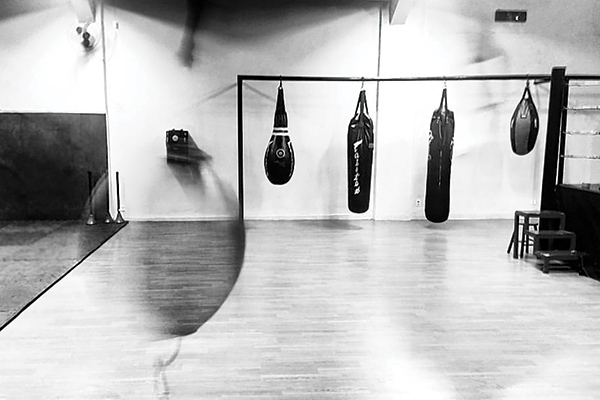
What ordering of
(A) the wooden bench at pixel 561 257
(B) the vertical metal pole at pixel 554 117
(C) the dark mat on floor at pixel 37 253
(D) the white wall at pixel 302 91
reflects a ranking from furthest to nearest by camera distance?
(D) the white wall at pixel 302 91, (B) the vertical metal pole at pixel 554 117, (A) the wooden bench at pixel 561 257, (C) the dark mat on floor at pixel 37 253

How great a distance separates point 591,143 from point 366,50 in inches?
127

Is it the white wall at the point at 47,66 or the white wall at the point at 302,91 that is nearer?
the white wall at the point at 47,66

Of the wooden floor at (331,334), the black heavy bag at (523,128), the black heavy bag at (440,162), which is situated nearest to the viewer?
the wooden floor at (331,334)

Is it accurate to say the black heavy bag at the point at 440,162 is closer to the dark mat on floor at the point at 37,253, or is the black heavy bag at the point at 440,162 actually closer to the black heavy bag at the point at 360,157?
the black heavy bag at the point at 360,157

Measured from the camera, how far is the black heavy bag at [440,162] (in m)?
5.71

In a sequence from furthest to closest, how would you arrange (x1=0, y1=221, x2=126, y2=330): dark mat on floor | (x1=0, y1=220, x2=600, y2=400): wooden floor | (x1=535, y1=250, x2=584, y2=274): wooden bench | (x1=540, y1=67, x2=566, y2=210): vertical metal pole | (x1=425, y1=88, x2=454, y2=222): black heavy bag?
(x1=425, y1=88, x2=454, y2=222): black heavy bag < (x1=540, y1=67, x2=566, y2=210): vertical metal pole < (x1=535, y1=250, x2=584, y2=274): wooden bench < (x1=0, y1=221, x2=126, y2=330): dark mat on floor < (x1=0, y1=220, x2=600, y2=400): wooden floor

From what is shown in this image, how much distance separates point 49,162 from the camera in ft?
21.0

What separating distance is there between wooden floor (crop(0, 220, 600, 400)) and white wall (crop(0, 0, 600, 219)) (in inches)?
77.7

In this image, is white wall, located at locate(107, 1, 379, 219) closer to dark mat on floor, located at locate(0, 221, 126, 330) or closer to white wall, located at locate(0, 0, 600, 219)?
white wall, located at locate(0, 0, 600, 219)

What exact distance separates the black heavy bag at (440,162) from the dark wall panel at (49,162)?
156 inches

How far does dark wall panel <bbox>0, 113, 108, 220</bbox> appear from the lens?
6359 millimetres

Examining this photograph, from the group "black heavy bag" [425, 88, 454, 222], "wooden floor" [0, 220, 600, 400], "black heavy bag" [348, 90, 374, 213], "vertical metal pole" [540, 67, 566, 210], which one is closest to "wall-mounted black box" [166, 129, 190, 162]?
"wooden floor" [0, 220, 600, 400]

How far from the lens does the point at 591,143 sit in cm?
688

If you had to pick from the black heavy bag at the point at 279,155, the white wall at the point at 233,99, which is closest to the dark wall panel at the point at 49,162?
the white wall at the point at 233,99
